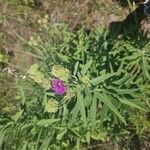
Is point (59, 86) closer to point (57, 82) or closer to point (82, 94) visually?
point (57, 82)

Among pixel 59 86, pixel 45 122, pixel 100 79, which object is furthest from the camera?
pixel 45 122

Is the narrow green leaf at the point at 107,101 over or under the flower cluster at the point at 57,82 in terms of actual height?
under

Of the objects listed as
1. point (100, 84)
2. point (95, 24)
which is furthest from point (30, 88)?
point (95, 24)

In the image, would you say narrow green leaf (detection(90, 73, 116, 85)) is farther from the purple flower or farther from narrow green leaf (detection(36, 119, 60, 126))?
narrow green leaf (detection(36, 119, 60, 126))

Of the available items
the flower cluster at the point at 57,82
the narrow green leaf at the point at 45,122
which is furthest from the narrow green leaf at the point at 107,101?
the narrow green leaf at the point at 45,122

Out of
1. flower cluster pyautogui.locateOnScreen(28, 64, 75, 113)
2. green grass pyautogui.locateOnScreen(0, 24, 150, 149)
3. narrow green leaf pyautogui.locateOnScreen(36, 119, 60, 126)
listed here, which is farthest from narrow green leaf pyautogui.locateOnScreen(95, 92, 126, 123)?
narrow green leaf pyautogui.locateOnScreen(36, 119, 60, 126)

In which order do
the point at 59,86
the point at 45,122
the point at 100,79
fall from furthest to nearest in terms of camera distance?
the point at 45,122 → the point at 100,79 → the point at 59,86

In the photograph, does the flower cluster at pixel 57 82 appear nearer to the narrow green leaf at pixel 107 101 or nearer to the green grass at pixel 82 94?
the green grass at pixel 82 94

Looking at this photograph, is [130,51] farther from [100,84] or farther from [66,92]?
[66,92]

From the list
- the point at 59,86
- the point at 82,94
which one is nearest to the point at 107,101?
the point at 82,94

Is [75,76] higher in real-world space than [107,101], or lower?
higher

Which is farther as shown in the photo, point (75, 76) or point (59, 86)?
point (75, 76)

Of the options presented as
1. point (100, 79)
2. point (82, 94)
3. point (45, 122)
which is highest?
point (100, 79)
